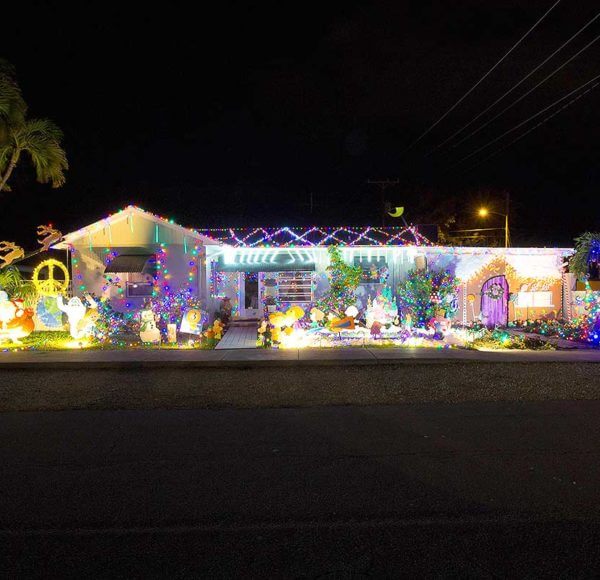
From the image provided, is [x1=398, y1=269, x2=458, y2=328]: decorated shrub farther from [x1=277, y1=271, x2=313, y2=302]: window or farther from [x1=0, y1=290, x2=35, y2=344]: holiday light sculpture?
[x1=0, y1=290, x2=35, y2=344]: holiday light sculpture

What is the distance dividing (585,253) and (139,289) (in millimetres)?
12470

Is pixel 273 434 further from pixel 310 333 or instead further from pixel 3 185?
pixel 3 185

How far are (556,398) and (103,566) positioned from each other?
6.88 meters

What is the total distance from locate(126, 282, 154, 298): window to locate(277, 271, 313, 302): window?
13.8 feet

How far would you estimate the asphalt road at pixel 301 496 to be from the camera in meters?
3.43

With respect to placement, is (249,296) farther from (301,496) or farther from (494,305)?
(301,496)

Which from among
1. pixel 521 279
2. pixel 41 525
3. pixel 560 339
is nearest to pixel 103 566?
pixel 41 525

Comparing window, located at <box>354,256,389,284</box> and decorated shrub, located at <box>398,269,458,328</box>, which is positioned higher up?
window, located at <box>354,256,389,284</box>

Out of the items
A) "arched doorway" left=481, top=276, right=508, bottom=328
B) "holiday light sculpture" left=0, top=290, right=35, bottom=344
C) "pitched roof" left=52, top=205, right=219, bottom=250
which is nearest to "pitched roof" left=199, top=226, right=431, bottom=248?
"pitched roof" left=52, top=205, right=219, bottom=250

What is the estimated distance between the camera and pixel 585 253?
14891 mm

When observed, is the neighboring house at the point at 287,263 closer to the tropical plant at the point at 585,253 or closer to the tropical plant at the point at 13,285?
the tropical plant at the point at 13,285

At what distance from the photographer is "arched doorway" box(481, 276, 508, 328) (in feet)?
58.5

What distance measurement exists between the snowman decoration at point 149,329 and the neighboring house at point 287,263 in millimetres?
1736

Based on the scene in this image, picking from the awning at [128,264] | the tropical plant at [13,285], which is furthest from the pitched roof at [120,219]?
the tropical plant at [13,285]
